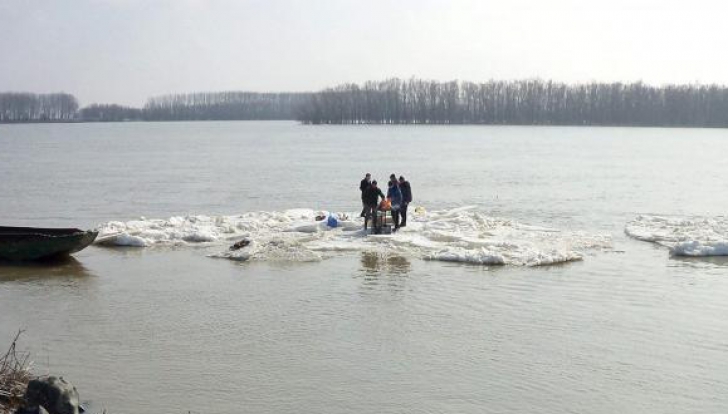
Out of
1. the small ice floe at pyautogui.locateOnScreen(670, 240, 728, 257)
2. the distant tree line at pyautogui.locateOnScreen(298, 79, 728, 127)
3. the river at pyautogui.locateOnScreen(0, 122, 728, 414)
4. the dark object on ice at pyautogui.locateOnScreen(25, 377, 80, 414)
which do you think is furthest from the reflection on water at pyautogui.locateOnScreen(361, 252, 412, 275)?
the distant tree line at pyautogui.locateOnScreen(298, 79, 728, 127)

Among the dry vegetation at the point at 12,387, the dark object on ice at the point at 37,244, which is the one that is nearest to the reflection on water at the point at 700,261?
the dark object on ice at the point at 37,244

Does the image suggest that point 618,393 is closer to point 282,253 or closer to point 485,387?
point 485,387

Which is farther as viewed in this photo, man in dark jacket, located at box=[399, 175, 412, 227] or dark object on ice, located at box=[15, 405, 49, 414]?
man in dark jacket, located at box=[399, 175, 412, 227]

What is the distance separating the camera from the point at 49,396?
8.73 meters

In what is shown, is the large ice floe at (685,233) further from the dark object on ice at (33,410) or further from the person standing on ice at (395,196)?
the dark object on ice at (33,410)

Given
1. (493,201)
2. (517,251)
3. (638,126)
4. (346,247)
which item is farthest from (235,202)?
(638,126)

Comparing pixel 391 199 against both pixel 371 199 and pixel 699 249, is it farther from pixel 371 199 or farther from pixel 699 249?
pixel 699 249

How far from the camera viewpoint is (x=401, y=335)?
1273 cm

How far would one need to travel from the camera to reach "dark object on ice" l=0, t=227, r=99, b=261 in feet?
61.0

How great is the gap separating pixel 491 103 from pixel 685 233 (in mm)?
163832

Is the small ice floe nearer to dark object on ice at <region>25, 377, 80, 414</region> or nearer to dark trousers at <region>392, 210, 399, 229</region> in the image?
dark trousers at <region>392, 210, 399, 229</region>

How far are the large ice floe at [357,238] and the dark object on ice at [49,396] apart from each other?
10.3 metres

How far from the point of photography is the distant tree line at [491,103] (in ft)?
554

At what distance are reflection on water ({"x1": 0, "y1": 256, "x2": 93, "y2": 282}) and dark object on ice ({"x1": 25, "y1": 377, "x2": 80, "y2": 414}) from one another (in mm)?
9112
